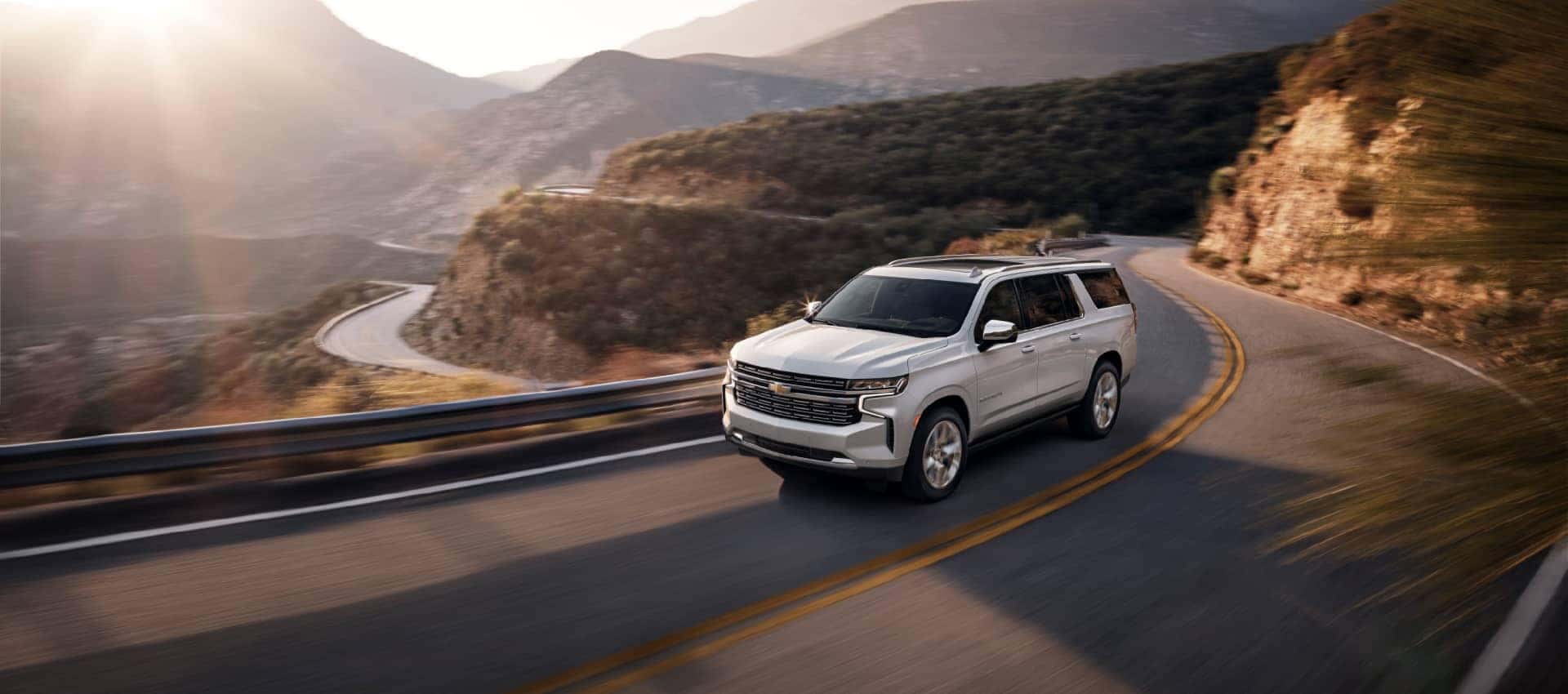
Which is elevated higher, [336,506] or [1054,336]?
[1054,336]

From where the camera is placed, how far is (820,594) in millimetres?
5359

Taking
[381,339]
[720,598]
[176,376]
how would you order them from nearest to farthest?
[720,598] < [381,339] < [176,376]

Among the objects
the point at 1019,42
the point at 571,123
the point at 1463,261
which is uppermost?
the point at 1019,42

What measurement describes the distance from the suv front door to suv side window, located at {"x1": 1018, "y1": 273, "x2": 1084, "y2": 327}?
0.17 m

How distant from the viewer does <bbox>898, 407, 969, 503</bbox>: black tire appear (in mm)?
6730

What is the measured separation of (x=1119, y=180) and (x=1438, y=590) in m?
51.9

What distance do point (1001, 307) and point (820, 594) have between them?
3.45 meters

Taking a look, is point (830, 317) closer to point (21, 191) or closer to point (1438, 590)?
point (1438, 590)

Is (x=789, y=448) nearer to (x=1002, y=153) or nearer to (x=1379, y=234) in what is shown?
(x=1379, y=234)

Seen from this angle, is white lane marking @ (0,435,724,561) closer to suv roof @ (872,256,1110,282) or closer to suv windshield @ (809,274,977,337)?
suv windshield @ (809,274,977,337)

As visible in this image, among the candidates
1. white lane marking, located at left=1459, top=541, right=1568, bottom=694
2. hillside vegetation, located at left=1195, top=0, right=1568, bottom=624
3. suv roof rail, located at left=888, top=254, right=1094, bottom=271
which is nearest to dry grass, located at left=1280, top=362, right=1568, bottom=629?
hillside vegetation, located at left=1195, top=0, right=1568, bottom=624

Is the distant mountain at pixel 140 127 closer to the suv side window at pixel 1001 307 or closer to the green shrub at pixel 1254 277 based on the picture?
the green shrub at pixel 1254 277

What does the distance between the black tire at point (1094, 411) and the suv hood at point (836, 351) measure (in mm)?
2388

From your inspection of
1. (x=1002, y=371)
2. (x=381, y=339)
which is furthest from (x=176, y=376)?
(x=1002, y=371)
